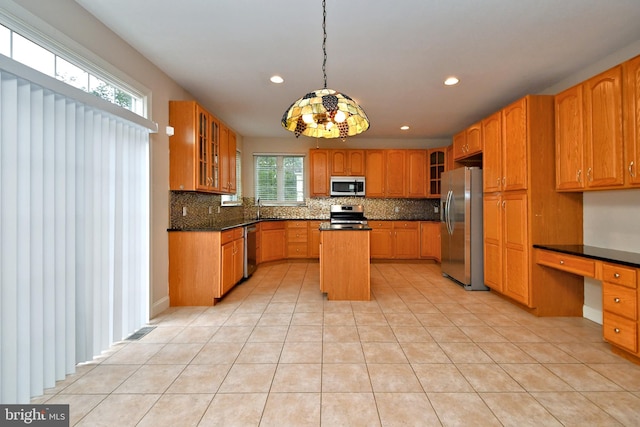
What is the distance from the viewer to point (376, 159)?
629cm

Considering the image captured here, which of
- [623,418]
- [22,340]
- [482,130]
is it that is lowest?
[623,418]

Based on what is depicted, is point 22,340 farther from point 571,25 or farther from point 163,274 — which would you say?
point 571,25

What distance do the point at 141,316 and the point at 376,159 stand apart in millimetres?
5028

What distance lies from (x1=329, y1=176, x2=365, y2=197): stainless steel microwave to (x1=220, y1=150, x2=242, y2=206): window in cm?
198

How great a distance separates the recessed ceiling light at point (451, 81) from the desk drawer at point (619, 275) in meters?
2.33

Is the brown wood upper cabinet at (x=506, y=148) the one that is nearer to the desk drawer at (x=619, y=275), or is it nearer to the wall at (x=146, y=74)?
the desk drawer at (x=619, y=275)

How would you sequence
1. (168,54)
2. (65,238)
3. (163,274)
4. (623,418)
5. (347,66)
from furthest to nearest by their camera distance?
(163,274) < (347,66) < (168,54) < (65,238) < (623,418)

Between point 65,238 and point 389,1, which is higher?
point 389,1

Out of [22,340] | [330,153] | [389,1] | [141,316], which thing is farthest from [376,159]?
[22,340]

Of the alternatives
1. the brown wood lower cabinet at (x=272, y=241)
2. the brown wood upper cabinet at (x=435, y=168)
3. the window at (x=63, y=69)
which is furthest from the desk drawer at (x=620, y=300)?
the brown wood lower cabinet at (x=272, y=241)

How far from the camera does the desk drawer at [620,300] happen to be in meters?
2.16

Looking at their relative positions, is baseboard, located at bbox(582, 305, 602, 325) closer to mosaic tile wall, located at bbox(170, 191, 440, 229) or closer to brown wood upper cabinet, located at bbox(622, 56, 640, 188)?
A: brown wood upper cabinet, located at bbox(622, 56, 640, 188)

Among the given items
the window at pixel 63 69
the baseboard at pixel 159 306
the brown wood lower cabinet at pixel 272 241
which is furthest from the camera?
the brown wood lower cabinet at pixel 272 241

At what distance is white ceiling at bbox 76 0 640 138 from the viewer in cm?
217
